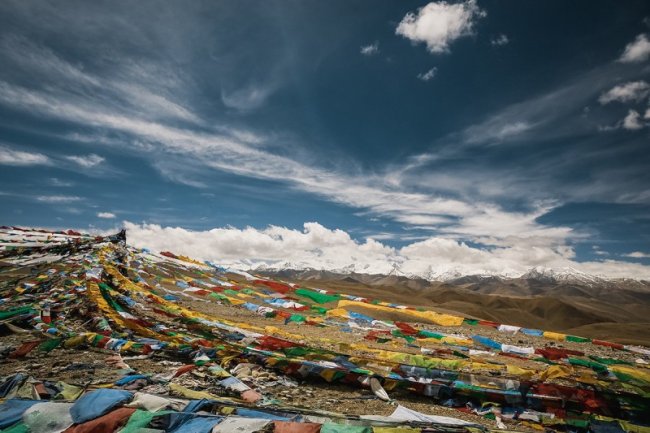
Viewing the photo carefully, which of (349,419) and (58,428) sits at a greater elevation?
(349,419)

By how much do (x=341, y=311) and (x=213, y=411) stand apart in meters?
7.95

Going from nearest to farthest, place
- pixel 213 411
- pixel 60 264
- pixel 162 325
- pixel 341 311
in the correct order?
pixel 213 411, pixel 162 325, pixel 341 311, pixel 60 264

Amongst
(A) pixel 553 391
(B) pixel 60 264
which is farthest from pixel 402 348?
(B) pixel 60 264

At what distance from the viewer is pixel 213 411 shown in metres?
4.65

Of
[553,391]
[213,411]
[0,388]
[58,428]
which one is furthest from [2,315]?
[553,391]

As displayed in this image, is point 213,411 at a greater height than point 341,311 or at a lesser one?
lesser

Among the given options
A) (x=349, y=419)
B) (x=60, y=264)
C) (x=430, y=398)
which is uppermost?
(x=60, y=264)

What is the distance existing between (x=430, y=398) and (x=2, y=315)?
13779 millimetres

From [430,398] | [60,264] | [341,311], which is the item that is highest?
[60,264]

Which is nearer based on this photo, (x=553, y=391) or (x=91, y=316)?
(x=553, y=391)

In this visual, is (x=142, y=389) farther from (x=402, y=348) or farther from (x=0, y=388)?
(x=402, y=348)

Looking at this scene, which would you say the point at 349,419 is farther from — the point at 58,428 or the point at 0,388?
the point at 0,388

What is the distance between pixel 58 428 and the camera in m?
4.32

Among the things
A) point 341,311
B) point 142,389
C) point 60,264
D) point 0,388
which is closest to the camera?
point 0,388
